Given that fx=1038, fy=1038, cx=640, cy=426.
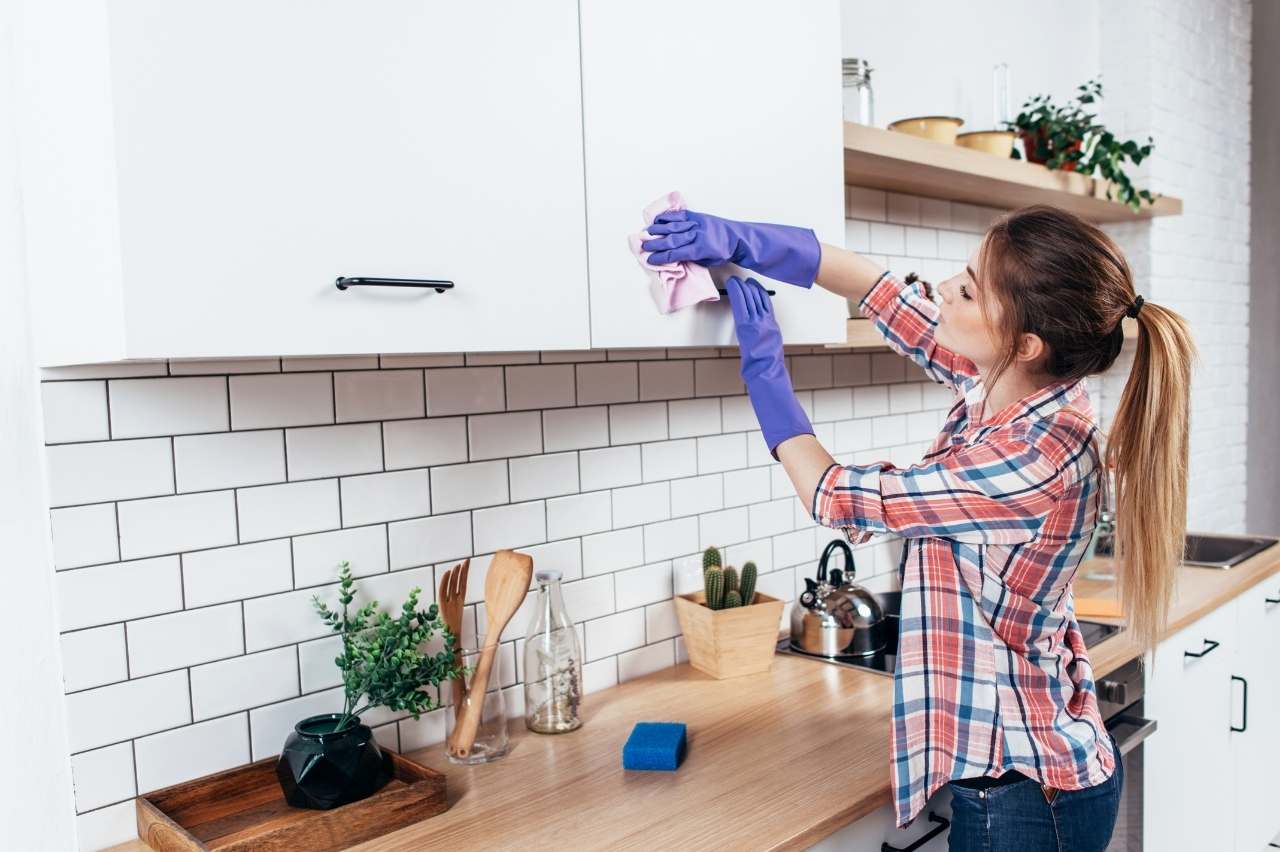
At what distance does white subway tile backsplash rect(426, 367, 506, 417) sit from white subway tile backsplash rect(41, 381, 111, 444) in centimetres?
51

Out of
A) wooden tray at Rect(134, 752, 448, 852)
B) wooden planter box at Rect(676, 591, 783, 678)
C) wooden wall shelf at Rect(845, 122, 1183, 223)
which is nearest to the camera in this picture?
wooden tray at Rect(134, 752, 448, 852)

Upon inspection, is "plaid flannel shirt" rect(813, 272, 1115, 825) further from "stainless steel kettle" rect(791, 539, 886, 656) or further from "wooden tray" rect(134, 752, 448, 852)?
"wooden tray" rect(134, 752, 448, 852)

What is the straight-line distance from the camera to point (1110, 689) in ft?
6.77

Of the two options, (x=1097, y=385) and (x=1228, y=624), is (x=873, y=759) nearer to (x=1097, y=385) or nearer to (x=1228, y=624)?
(x=1228, y=624)

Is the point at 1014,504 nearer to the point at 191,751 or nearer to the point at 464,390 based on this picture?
the point at 464,390

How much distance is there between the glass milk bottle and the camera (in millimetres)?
1792

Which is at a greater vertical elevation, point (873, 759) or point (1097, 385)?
point (1097, 385)

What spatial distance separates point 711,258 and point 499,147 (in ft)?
1.22

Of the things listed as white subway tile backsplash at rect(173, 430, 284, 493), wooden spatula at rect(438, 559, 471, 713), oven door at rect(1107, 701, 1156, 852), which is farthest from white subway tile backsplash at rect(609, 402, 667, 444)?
oven door at rect(1107, 701, 1156, 852)

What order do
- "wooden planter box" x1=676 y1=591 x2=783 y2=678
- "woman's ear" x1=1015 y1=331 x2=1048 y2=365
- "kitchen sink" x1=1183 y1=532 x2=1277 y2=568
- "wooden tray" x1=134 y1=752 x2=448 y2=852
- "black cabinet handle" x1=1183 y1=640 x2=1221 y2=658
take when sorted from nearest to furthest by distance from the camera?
"wooden tray" x1=134 y1=752 x2=448 y2=852 → "woman's ear" x1=1015 y1=331 x2=1048 y2=365 → "wooden planter box" x1=676 y1=591 x2=783 y2=678 → "black cabinet handle" x1=1183 y1=640 x2=1221 y2=658 → "kitchen sink" x1=1183 y1=532 x2=1277 y2=568

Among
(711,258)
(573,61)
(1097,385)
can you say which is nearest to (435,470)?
(711,258)

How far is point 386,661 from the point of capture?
1.51 m

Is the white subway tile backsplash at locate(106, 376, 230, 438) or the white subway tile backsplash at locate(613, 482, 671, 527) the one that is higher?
the white subway tile backsplash at locate(106, 376, 230, 438)

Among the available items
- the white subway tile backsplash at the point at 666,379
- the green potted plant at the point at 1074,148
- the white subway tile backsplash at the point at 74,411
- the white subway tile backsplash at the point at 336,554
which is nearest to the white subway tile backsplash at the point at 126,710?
the white subway tile backsplash at the point at 336,554
